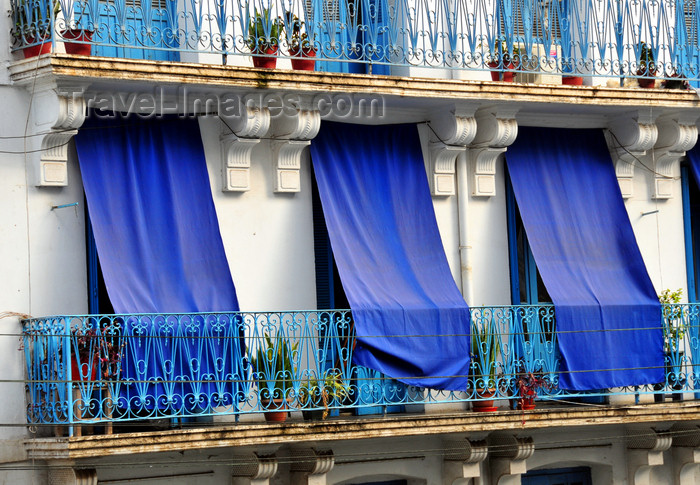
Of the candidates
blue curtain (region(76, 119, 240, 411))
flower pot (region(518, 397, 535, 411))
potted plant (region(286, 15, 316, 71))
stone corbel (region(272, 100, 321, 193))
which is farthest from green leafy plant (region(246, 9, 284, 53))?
flower pot (region(518, 397, 535, 411))

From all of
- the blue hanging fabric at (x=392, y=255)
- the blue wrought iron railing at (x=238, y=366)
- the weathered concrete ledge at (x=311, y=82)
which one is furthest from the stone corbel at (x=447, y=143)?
the blue wrought iron railing at (x=238, y=366)

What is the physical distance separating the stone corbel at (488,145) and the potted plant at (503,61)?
1.50 ft

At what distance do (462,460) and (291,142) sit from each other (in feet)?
13.5

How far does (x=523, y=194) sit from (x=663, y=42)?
257 centimetres

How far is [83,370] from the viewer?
13.8 m

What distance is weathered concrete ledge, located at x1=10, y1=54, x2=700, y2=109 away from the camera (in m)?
13.8

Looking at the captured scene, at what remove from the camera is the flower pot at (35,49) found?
14047 millimetres

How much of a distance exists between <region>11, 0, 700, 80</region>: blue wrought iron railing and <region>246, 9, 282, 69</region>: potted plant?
1 cm

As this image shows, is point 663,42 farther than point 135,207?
Yes

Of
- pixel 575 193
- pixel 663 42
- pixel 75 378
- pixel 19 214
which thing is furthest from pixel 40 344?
pixel 663 42

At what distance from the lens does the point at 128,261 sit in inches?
567

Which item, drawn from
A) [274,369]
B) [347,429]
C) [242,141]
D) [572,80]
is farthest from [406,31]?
[347,429]

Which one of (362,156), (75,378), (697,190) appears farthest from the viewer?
(697,190)

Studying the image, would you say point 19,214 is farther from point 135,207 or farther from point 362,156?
point 362,156
